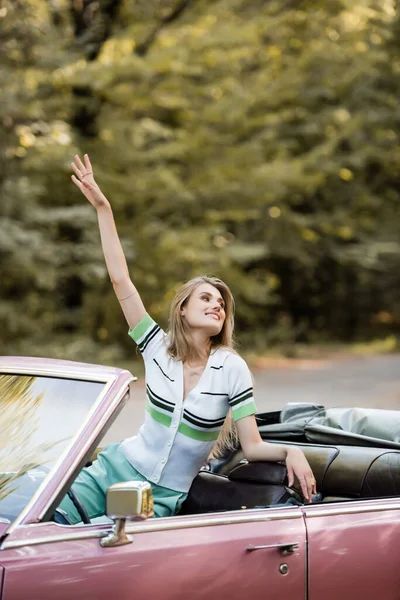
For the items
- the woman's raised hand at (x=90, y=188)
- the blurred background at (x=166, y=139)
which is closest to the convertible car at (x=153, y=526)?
the woman's raised hand at (x=90, y=188)

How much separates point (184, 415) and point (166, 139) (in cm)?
1440

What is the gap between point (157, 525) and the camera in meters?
2.77

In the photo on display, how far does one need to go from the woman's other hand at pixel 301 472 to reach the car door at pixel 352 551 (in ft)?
0.38

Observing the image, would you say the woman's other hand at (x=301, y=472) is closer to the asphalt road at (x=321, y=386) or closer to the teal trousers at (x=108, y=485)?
the teal trousers at (x=108, y=485)

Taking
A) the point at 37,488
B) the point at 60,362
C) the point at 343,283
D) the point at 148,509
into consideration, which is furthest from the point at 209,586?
the point at 343,283

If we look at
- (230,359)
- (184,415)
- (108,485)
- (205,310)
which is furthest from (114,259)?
(108,485)

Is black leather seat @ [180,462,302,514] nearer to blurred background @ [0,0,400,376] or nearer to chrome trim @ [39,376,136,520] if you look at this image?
chrome trim @ [39,376,136,520]

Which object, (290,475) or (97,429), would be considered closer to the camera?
(97,429)

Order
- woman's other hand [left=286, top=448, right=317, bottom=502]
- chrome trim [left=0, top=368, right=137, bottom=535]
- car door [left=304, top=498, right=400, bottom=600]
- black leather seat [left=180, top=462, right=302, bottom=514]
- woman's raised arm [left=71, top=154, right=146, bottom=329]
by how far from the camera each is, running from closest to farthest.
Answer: chrome trim [left=0, top=368, right=137, bottom=535] → car door [left=304, top=498, right=400, bottom=600] → woman's other hand [left=286, top=448, right=317, bottom=502] → black leather seat [left=180, top=462, right=302, bottom=514] → woman's raised arm [left=71, top=154, right=146, bottom=329]

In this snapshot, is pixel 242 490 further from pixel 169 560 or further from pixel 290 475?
pixel 169 560

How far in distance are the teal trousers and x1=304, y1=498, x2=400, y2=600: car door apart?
0.51 metres

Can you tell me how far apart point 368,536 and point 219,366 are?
806 mm

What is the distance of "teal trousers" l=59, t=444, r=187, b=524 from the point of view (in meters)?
3.26

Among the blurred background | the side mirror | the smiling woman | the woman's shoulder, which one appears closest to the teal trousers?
the smiling woman
